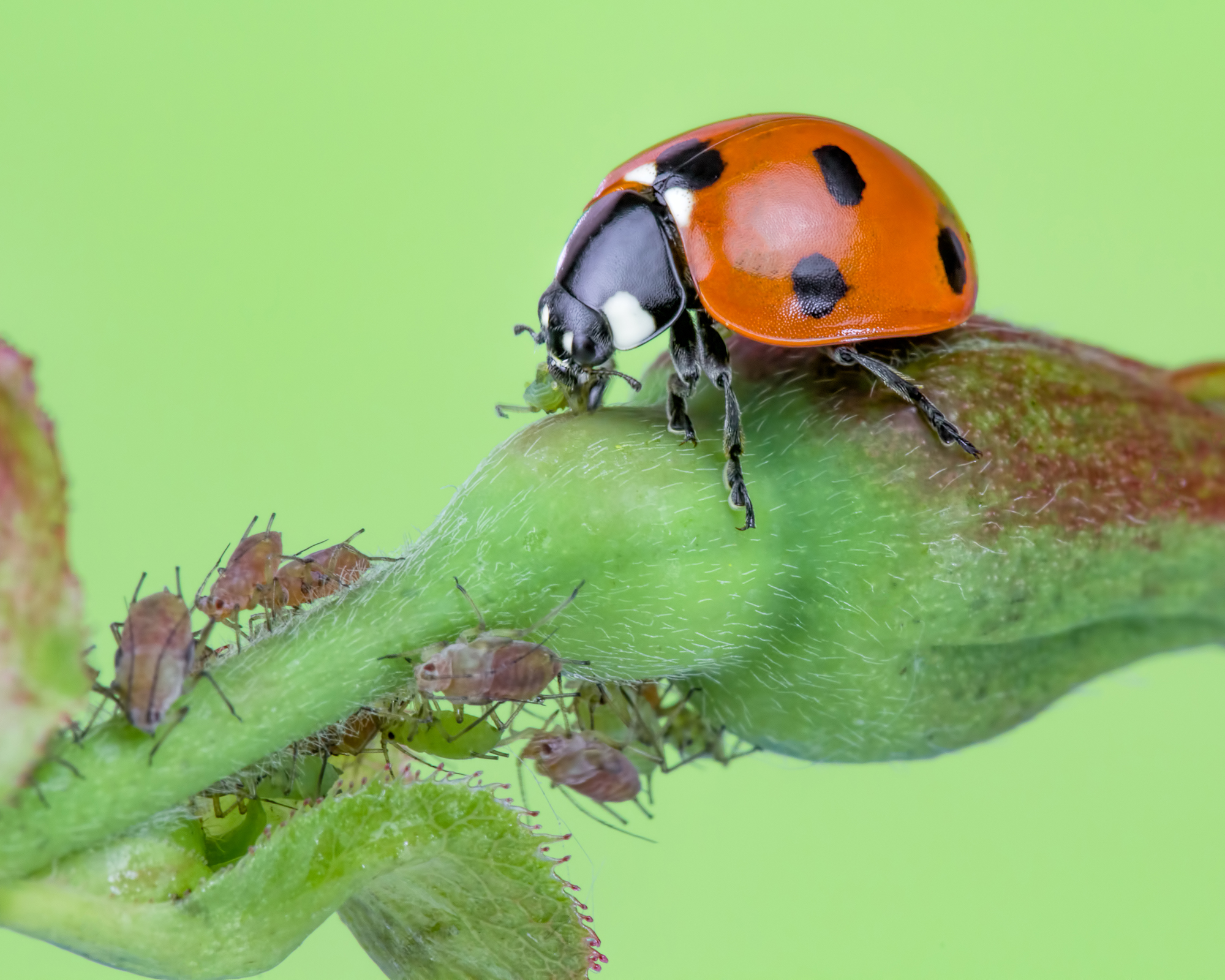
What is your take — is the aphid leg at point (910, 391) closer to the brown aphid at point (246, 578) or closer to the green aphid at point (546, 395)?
the green aphid at point (546, 395)

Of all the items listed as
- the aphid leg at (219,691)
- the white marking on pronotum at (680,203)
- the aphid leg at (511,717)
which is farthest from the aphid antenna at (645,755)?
the white marking on pronotum at (680,203)

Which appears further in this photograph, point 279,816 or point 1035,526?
point 1035,526

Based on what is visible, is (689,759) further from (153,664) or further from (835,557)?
(153,664)

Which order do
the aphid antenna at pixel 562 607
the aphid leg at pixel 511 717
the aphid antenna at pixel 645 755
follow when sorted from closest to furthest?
1. the aphid antenna at pixel 562 607
2. the aphid leg at pixel 511 717
3. the aphid antenna at pixel 645 755

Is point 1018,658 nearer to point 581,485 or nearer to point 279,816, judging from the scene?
point 581,485

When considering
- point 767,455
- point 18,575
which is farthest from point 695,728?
point 18,575

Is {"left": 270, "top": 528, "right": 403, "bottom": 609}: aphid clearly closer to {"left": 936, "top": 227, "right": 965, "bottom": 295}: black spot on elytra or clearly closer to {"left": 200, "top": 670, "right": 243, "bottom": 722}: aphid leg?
{"left": 200, "top": 670, "right": 243, "bottom": 722}: aphid leg
